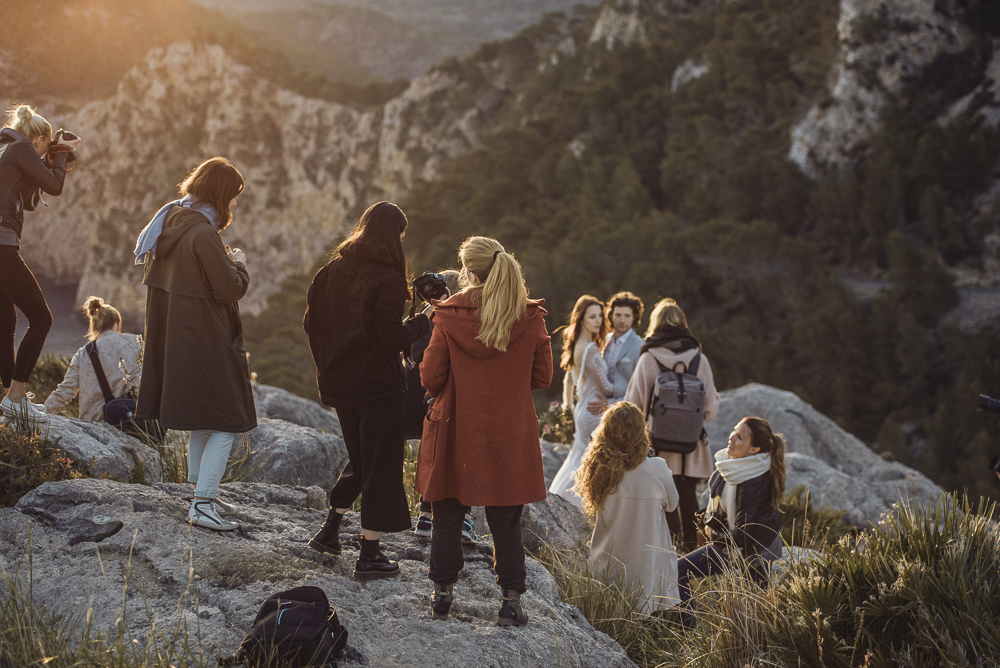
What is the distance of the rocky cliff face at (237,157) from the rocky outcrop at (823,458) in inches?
1496

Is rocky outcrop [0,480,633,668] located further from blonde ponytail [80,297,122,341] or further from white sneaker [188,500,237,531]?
blonde ponytail [80,297,122,341]

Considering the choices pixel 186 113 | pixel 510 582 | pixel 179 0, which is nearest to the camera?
pixel 510 582

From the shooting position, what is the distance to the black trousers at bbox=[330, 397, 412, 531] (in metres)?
2.80

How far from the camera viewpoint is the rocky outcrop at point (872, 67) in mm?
24547

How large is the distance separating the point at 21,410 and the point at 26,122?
1.54 metres

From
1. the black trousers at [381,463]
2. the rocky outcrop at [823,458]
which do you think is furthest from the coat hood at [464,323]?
the rocky outcrop at [823,458]

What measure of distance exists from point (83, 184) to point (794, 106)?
53750mm

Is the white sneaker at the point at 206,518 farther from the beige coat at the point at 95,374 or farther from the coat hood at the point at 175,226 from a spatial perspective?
the beige coat at the point at 95,374

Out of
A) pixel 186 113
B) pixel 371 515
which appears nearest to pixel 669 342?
pixel 371 515

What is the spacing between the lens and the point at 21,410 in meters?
3.57

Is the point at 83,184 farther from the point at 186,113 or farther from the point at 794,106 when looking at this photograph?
the point at 794,106

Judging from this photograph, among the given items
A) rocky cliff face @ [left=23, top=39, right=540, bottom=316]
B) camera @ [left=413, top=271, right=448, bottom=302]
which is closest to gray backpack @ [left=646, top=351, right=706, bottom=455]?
camera @ [left=413, top=271, right=448, bottom=302]

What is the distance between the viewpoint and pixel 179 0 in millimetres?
60062

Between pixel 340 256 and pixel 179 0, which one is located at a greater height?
pixel 179 0
